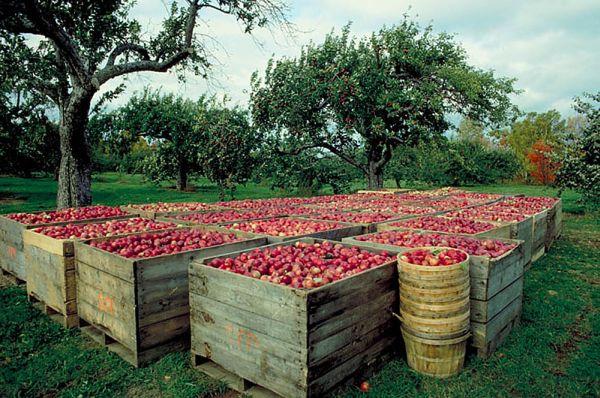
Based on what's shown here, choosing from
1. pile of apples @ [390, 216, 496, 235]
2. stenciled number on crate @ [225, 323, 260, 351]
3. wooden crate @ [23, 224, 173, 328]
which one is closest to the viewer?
stenciled number on crate @ [225, 323, 260, 351]

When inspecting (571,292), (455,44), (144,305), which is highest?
(455,44)

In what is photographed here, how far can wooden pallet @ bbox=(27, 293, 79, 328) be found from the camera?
17.5ft

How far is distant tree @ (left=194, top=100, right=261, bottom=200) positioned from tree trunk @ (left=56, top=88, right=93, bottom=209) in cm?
674

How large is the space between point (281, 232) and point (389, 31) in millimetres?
16793

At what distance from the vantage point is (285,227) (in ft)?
22.6

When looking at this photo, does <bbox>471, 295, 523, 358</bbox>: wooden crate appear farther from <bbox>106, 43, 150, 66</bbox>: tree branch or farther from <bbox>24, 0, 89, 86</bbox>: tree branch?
<bbox>106, 43, 150, 66</bbox>: tree branch

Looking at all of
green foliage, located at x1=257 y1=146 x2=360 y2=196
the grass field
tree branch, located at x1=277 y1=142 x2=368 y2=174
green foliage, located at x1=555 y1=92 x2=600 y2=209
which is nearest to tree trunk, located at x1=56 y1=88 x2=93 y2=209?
the grass field

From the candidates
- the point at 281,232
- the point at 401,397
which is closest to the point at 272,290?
the point at 401,397

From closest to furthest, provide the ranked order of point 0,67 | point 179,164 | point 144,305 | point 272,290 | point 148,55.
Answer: point 272,290, point 144,305, point 0,67, point 148,55, point 179,164

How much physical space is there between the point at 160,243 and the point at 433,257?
343 cm

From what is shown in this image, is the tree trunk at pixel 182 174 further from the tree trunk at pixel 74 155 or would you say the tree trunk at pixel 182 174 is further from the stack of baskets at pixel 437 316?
the stack of baskets at pixel 437 316

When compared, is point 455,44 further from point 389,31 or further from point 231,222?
point 231,222

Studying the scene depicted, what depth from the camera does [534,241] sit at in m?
8.88

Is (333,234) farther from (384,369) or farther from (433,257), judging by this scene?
(384,369)
